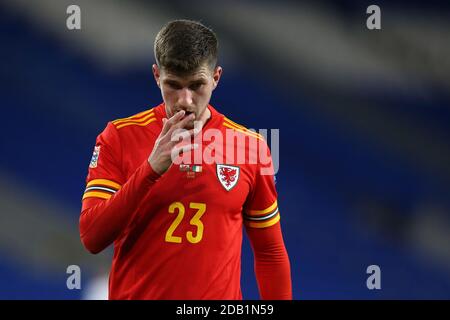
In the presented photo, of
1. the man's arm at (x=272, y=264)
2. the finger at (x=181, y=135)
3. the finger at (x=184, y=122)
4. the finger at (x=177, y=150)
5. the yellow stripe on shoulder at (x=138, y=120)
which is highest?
the yellow stripe on shoulder at (x=138, y=120)

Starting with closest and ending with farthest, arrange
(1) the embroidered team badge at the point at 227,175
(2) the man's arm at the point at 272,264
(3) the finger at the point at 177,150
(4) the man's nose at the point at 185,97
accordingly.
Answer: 1. (3) the finger at the point at 177,150
2. (4) the man's nose at the point at 185,97
3. (1) the embroidered team badge at the point at 227,175
4. (2) the man's arm at the point at 272,264

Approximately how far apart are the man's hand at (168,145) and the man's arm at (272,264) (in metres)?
0.41

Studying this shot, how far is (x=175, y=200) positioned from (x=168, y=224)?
61mm

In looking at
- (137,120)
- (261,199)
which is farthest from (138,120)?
(261,199)

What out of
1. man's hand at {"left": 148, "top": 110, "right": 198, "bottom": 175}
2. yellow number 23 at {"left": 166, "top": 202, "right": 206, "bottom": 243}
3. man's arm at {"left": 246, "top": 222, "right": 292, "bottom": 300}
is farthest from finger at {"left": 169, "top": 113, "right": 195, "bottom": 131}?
man's arm at {"left": 246, "top": 222, "right": 292, "bottom": 300}

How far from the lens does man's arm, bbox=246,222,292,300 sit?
175 cm

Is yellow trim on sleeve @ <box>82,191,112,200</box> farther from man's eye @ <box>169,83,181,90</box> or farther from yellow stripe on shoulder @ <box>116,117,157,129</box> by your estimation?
man's eye @ <box>169,83,181,90</box>

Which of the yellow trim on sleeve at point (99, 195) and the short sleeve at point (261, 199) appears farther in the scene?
the short sleeve at point (261, 199)

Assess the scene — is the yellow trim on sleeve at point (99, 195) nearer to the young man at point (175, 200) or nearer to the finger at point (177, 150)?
the young man at point (175, 200)

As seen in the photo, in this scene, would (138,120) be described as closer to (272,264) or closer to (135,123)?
(135,123)

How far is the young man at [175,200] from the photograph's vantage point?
1.52m

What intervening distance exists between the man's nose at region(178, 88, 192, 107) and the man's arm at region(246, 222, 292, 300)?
418mm

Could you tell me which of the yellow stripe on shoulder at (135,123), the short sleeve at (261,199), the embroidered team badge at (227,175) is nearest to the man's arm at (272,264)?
the short sleeve at (261,199)

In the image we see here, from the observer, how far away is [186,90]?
1531mm
